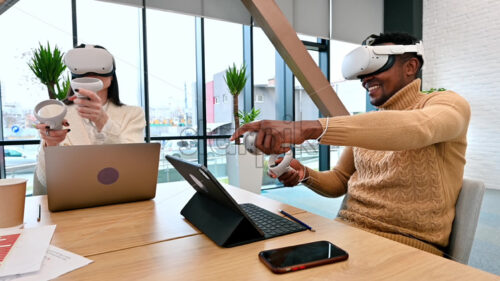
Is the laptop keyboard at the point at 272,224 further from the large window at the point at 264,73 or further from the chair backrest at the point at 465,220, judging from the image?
the large window at the point at 264,73

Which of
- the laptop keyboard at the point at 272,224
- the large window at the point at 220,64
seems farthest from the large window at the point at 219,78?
the laptop keyboard at the point at 272,224

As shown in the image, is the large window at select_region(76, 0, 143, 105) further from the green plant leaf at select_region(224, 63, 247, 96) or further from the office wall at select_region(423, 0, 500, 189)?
the office wall at select_region(423, 0, 500, 189)

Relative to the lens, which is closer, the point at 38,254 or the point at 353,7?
the point at 38,254

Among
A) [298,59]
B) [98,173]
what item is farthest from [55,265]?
[298,59]

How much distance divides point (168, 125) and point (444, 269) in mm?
3931

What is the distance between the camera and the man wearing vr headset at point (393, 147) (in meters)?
0.91

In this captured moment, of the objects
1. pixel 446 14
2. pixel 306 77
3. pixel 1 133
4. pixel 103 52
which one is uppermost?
pixel 446 14

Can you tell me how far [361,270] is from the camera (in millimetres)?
625

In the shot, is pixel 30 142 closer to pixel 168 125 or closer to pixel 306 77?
pixel 168 125

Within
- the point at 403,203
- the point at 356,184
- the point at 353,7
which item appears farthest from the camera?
the point at 353,7

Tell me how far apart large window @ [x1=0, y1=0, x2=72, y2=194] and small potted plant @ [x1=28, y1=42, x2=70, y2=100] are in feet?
1.14

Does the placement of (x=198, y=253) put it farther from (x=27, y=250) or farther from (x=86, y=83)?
(x=86, y=83)

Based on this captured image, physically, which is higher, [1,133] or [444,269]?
[1,133]

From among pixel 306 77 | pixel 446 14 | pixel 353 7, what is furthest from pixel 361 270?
pixel 446 14
